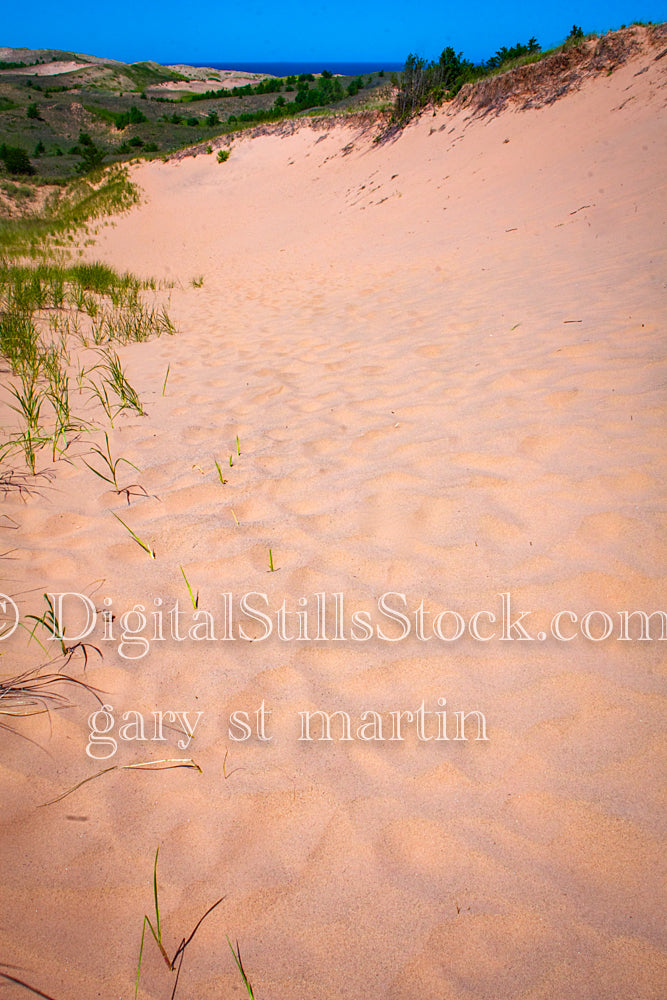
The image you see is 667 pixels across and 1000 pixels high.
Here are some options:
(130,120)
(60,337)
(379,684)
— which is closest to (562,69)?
(60,337)

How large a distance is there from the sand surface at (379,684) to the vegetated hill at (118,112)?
2059 cm

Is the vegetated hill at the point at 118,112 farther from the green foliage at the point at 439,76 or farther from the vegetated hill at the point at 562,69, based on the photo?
the vegetated hill at the point at 562,69

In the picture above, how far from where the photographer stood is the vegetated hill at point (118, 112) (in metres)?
22.5

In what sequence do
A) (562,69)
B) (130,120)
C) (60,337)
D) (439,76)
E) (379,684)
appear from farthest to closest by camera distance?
1. (130,120)
2. (439,76)
3. (562,69)
4. (60,337)
5. (379,684)

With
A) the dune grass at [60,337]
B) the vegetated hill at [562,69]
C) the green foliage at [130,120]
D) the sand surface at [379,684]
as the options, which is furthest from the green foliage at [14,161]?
the sand surface at [379,684]

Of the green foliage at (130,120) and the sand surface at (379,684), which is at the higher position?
the green foliage at (130,120)

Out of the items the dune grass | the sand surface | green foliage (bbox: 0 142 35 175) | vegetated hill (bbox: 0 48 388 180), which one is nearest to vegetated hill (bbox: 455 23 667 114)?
vegetated hill (bbox: 0 48 388 180)

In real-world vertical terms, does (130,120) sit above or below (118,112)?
below

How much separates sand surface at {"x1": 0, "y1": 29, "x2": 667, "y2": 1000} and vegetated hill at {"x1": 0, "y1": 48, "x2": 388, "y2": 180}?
2059cm

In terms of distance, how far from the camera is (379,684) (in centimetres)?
138

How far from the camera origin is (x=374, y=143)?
49.6 ft

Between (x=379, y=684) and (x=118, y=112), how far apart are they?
4663 cm

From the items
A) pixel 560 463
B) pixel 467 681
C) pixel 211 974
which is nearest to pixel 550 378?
pixel 560 463

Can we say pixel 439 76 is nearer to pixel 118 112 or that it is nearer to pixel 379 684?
pixel 379 684
